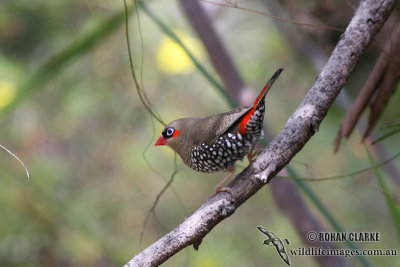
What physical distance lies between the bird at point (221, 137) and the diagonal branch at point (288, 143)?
330 millimetres

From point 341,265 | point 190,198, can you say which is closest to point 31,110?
point 190,198

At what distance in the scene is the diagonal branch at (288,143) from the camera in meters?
1.88

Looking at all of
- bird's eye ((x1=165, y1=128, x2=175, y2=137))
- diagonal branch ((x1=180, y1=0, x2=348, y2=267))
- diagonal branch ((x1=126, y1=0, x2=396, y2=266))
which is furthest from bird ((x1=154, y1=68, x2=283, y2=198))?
diagonal branch ((x1=180, y1=0, x2=348, y2=267))

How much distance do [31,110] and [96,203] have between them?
1.41 metres

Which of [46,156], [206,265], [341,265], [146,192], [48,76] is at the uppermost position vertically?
[46,156]

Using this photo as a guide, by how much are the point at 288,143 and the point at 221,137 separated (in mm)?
627

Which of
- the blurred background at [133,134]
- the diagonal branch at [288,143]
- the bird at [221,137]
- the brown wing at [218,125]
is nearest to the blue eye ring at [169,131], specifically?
the bird at [221,137]

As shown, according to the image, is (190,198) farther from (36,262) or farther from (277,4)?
(277,4)

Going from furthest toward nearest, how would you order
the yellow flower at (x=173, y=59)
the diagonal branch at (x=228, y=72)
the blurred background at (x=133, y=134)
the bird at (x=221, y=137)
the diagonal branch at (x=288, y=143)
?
the yellow flower at (x=173, y=59) → the blurred background at (x=133, y=134) → the diagonal branch at (x=228, y=72) → the bird at (x=221, y=137) → the diagonal branch at (x=288, y=143)

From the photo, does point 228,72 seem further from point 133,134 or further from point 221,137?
point 133,134

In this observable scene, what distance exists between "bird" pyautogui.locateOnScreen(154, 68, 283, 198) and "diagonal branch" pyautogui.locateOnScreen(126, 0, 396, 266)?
33 centimetres

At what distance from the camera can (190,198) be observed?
18.0 ft

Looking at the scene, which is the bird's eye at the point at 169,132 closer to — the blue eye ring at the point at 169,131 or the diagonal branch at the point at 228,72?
the blue eye ring at the point at 169,131

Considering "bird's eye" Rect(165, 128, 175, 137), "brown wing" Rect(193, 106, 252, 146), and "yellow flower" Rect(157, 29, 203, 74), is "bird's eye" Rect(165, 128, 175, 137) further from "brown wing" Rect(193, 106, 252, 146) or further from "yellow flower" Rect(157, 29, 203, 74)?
"yellow flower" Rect(157, 29, 203, 74)
